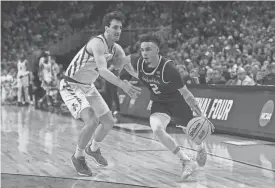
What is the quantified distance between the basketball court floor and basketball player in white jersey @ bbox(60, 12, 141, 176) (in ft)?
1.49

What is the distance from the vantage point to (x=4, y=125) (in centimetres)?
1220

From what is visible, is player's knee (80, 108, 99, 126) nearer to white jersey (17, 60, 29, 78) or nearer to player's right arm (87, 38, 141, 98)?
player's right arm (87, 38, 141, 98)

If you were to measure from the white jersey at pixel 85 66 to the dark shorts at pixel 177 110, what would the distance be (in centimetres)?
85

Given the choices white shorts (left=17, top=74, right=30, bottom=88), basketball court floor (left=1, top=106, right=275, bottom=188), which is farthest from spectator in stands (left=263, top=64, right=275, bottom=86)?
white shorts (left=17, top=74, right=30, bottom=88)

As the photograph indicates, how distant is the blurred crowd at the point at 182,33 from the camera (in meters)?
12.6

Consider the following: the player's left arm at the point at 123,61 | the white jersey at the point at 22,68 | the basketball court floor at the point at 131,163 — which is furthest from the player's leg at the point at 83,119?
the white jersey at the point at 22,68

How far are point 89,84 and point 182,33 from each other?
1512cm

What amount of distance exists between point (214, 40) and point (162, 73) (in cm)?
1231

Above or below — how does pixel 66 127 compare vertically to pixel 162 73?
below

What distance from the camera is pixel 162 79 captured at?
5.68 metres

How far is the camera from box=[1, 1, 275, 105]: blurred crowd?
12.6 meters

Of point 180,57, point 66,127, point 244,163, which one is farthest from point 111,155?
point 180,57

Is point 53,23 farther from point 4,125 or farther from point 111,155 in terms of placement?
point 111,155

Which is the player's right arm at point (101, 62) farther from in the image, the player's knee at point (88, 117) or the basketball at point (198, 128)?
the basketball at point (198, 128)
